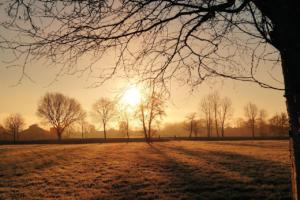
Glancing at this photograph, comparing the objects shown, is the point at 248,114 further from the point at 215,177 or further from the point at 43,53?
the point at 43,53

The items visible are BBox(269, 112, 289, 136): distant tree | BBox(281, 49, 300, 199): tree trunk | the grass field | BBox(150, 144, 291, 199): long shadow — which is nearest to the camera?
BBox(281, 49, 300, 199): tree trunk

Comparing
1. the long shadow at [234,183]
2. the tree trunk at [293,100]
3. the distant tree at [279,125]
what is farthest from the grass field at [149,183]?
the distant tree at [279,125]

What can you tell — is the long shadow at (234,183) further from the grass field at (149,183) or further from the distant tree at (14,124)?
the distant tree at (14,124)

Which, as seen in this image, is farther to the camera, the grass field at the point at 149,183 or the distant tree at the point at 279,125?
the distant tree at the point at 279,125

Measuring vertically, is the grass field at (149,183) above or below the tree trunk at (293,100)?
below

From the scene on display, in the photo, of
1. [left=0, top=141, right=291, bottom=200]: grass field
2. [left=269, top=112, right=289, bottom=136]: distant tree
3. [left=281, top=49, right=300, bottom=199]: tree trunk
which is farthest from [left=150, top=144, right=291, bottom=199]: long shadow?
[left=269, top=112, right=289, bottom=136]: distant tree

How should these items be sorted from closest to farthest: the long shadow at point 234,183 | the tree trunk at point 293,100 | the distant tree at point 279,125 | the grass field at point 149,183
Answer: the tree trunk at point 293,100 < the long shadow at point 234,183 < the grass field at point 149,183 < the distant tree at point 279,125

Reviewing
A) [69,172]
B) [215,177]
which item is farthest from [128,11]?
[69,172]

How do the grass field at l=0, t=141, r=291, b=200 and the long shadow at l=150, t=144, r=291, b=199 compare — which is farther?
the grass field at l=0, t=141, r=291, b=200

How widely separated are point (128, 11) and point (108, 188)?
10.1 m

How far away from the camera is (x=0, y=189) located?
13664 millimetres

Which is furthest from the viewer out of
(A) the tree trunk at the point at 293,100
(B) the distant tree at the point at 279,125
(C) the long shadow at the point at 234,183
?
(B) the distant tree at the point at 279,125

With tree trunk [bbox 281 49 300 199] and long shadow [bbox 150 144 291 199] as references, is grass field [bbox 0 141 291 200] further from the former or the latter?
tree trunk [bbox 281 49 300 199]

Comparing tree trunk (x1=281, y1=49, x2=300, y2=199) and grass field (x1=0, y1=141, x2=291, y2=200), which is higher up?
tree trunk (x1=281, y1=49, x2=300, y2=199)
